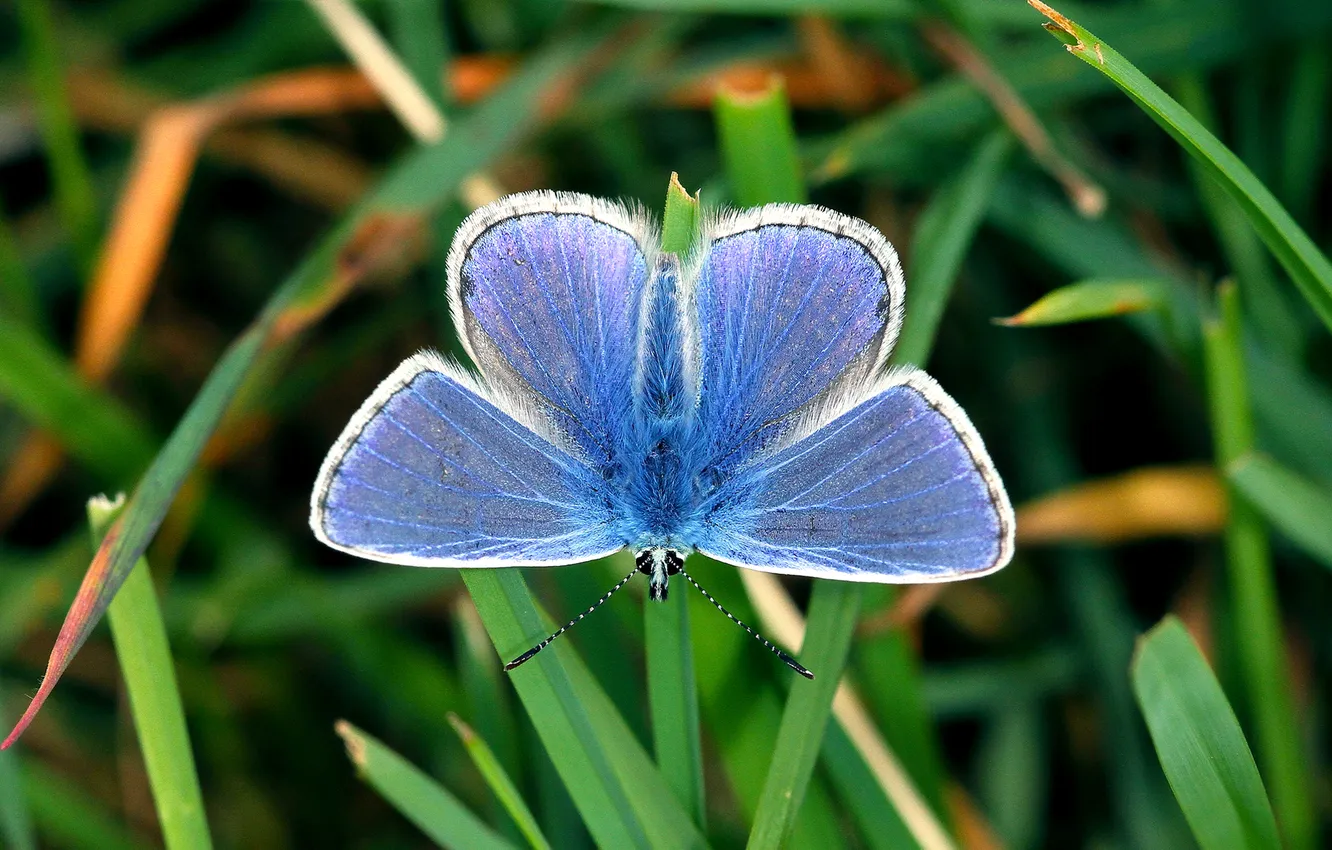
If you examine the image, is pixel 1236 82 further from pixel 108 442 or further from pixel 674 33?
pixel 108 442

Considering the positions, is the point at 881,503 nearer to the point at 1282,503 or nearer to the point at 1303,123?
the point at 1282,503

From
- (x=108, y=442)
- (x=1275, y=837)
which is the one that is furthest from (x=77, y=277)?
(x=1275, y=837)

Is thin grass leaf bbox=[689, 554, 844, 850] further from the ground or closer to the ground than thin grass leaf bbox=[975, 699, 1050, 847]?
closer to the ground

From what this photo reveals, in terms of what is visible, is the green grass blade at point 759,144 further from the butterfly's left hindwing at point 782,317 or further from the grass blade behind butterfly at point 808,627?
the butterfly's left hindwing at point 782,317

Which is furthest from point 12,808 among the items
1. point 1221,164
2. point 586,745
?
point 1221,164

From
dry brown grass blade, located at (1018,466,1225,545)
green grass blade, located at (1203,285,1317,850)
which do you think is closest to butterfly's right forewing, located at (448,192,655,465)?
green grass blade, located at (1203,285,1317,850)

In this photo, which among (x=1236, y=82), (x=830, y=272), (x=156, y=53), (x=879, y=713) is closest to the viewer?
(x=830, y=272)

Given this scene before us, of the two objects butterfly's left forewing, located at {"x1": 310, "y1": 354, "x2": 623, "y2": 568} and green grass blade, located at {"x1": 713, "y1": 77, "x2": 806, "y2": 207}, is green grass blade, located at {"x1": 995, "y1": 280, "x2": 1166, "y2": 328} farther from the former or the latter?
butterfly's left forewing, located at {"x1": 310, "y1": 354, "x2": 623, "y2": 568}
